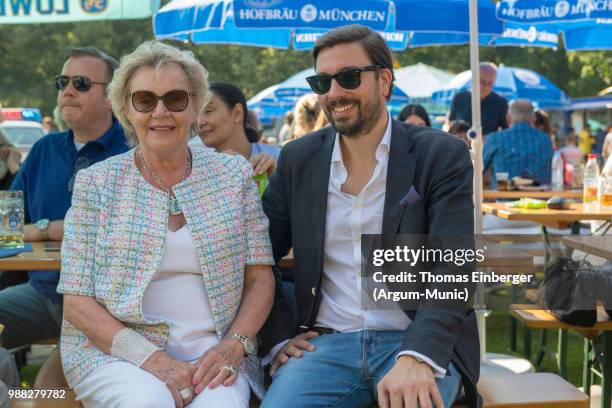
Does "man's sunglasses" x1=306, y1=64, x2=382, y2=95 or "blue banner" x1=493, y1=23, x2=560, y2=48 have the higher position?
"blue banner" x1=493, y1=23, x2=560, y2=48

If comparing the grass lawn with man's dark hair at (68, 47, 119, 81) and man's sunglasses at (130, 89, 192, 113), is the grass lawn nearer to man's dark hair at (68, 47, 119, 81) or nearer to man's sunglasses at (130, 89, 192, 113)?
man's dark hair at (68, 47, 119, 81)

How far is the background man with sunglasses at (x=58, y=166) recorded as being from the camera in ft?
12.4

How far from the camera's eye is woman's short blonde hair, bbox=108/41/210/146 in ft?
9.66

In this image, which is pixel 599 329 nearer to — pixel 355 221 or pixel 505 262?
pixel 505 262

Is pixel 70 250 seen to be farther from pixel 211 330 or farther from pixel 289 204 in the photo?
pixel 289 204

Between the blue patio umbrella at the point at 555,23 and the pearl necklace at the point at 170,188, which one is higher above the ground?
the blue patio umbrella at the point at 555,23

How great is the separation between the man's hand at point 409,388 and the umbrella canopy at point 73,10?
347 centimetres

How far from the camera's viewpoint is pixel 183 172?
118 inches

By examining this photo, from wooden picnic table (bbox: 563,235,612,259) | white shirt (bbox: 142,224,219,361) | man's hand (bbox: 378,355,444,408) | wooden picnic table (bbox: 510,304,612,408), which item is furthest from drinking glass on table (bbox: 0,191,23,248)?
wooden picnic table (bbox: 563,235,612,259)

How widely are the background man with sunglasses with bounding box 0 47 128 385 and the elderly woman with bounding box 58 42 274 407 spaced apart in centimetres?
103

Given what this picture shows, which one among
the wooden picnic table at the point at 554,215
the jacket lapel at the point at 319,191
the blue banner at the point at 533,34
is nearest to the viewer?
the jacket lapel at the point at 319,191

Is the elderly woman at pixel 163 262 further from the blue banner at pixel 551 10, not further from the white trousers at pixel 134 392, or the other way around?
the blue banner at pixel 551 10

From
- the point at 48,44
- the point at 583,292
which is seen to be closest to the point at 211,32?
the point at 583,292

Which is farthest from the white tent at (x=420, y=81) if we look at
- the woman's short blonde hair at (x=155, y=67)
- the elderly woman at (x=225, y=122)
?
the woman's short blonde hair at (x=155, y=67)
